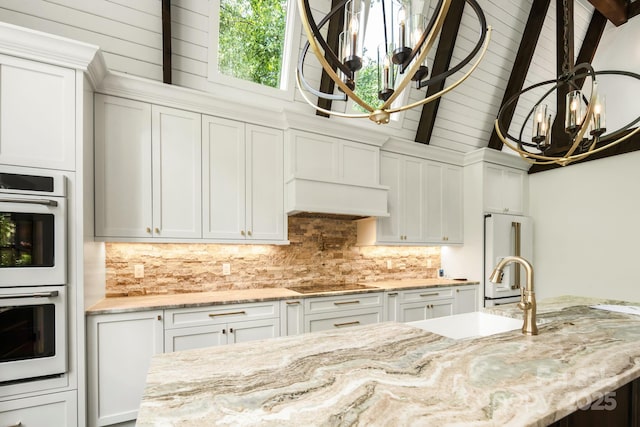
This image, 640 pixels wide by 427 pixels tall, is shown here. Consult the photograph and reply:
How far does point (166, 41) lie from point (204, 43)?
1.21 ft

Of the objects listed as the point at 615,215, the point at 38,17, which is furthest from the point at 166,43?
the point at 615,215

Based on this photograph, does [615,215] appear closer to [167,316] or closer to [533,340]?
[533,340]

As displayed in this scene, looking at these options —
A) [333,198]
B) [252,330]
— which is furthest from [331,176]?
[252,330]

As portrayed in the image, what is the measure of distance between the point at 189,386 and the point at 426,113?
424 cm

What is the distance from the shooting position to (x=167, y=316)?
2.53 metres

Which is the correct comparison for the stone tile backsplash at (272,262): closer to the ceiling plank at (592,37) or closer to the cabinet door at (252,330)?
the cabinet door at (252,330)

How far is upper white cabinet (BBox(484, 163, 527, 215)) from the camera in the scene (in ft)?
14.7

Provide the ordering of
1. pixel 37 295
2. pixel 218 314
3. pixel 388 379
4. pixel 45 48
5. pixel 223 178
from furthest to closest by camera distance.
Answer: pixel 223 178, pixel 218 314, pixel 45 48, pixel 37 295, pixel 388 379

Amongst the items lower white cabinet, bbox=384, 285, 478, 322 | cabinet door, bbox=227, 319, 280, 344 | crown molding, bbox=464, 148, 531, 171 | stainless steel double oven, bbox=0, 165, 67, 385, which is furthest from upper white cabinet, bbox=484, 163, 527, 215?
stainless steel double oven, bbox=0, 165, 67, 385

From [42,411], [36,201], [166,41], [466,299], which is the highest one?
[166,41]

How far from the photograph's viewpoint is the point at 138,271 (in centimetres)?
297

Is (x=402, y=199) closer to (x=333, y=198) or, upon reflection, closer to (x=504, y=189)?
(x=333, y=198)

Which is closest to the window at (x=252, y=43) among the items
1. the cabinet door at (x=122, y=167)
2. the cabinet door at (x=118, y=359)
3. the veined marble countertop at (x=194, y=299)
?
the cabinet door at (x=122, y=167)

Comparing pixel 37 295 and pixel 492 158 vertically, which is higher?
pixel 492 158
